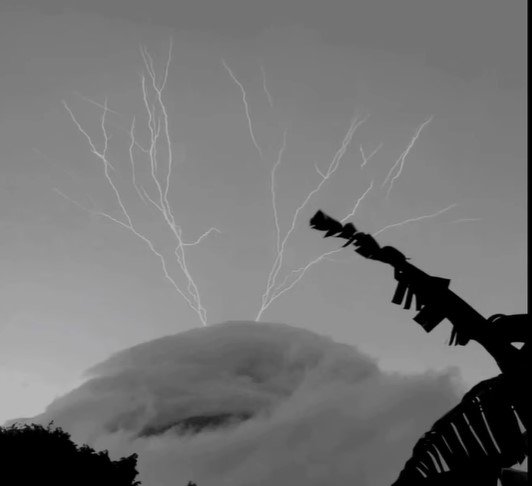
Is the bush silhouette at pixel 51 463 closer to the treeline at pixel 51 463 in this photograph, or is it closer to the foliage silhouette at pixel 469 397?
the treeline at pixel 51 463

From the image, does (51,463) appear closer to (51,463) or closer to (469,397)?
(51,463)

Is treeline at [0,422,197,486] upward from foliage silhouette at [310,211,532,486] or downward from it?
upward

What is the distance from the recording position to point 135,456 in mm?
24359

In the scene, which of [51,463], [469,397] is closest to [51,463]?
[51,463]

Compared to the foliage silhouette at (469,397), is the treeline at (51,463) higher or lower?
higher

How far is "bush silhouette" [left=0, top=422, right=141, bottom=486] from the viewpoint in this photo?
19.9 m

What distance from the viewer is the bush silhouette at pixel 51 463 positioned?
19.9m

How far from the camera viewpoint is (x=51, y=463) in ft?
68.7

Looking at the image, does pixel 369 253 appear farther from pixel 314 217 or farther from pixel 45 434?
pixel 45 434

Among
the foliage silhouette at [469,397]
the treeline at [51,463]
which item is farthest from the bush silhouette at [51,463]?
the foliage silhouette at [469,397]

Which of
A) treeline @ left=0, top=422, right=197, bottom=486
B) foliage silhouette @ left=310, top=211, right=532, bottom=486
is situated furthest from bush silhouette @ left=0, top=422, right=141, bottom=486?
foliage silhouette @ left=310, top=211, right=532, bottom=486

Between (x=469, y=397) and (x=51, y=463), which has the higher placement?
(x=51, y=463)

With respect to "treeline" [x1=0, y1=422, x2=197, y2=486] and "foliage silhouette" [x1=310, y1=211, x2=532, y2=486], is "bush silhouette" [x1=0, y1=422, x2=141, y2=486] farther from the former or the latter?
"foliage silhouette" [x1=310, y1=211, x2=532, y2=486]

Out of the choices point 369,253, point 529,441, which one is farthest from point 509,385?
point 369,253
